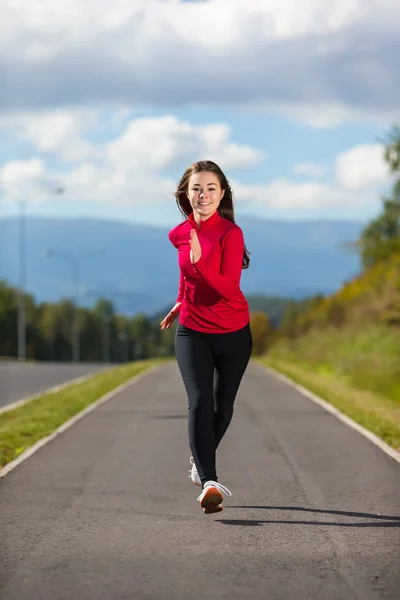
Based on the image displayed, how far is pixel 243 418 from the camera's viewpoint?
15633 millimetres

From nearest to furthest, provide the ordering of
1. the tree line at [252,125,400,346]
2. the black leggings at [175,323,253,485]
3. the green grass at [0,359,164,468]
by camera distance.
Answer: the black leggings at [175,323,253,485], the green grass at [0,359,164,468], the tree line at [252,125,400,346]

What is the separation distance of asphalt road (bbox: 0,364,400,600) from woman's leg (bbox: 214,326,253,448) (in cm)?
65

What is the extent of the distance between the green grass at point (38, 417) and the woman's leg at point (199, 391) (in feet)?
11.4

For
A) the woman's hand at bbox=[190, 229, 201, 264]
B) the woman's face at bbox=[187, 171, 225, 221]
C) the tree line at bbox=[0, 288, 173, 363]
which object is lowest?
the tree line at bbox=[0, 288, 173, 363]

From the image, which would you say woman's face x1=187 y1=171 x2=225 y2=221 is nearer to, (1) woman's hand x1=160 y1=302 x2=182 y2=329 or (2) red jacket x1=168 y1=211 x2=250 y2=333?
(2) red jacket x1=168 y1=211 x2=250 y2=333

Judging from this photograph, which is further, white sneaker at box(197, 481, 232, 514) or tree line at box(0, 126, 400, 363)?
tree line at box(0, 126, 400, 363)

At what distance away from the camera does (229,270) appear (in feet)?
22.7

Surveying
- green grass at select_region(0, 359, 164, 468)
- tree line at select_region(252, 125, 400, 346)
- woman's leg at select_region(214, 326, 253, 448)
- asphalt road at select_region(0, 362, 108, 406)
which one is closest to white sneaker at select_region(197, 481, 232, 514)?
woman's leg at select_region(214, 326, 253, 448)

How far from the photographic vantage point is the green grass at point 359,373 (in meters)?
15.2

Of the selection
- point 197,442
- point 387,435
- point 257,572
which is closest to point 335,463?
point 387,435

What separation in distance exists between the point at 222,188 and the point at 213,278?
703 mm

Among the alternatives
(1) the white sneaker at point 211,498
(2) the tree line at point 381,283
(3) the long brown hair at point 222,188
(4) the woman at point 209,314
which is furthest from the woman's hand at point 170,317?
(2) the tree line at point 381,283

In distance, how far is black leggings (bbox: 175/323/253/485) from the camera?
719 centimetres

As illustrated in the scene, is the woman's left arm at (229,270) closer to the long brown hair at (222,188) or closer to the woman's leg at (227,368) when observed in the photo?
the long brown hair at (222,188)
